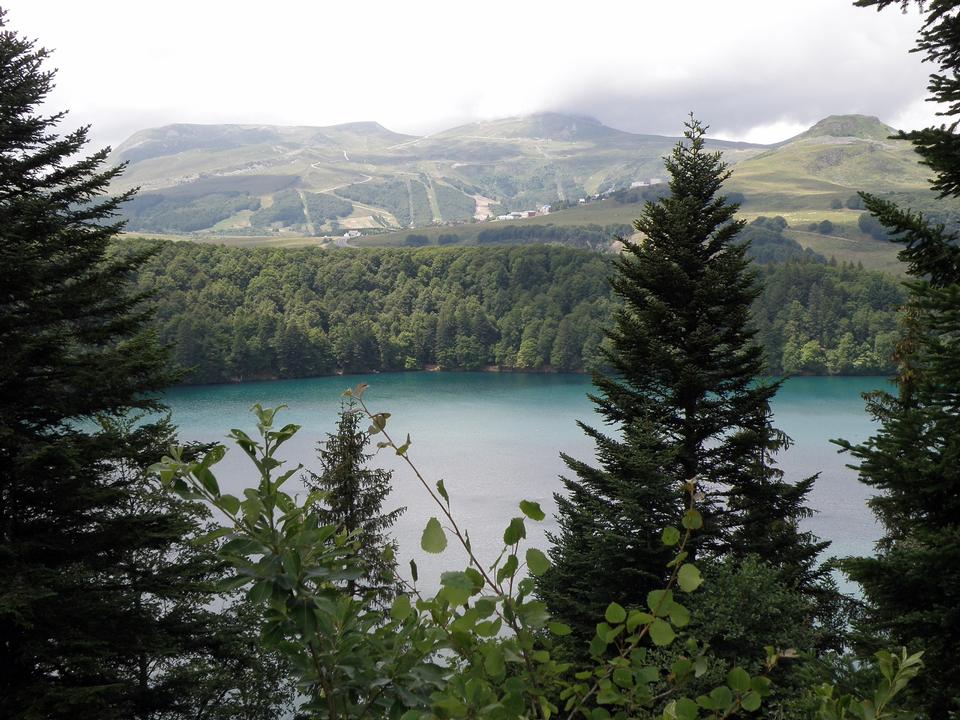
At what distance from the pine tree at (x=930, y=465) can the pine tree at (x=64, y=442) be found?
20.0ft

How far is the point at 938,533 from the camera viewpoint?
5434mm

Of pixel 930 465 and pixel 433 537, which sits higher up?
pixel 433 537

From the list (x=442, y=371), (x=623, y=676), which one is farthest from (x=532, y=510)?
(x=442, y=371)

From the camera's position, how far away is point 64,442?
26.7 ft

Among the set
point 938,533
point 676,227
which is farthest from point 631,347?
point 938,533

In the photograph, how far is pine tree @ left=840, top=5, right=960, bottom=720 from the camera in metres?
5.37

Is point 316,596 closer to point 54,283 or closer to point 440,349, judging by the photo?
point 54,283

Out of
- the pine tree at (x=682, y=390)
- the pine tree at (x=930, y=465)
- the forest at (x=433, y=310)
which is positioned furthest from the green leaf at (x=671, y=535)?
the forest at (x=433, y=310)

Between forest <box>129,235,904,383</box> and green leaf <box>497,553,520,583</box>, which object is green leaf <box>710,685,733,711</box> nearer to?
green leaf <box>497,553,520,583</box>

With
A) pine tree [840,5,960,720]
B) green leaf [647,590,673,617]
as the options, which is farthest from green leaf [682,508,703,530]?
pine tree [840,5,960,720]

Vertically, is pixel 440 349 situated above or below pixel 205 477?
below

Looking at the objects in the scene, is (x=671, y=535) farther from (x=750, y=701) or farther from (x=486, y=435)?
(x=486, y=435)

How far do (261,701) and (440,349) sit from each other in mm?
76739

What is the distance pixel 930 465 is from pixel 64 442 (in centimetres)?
850
